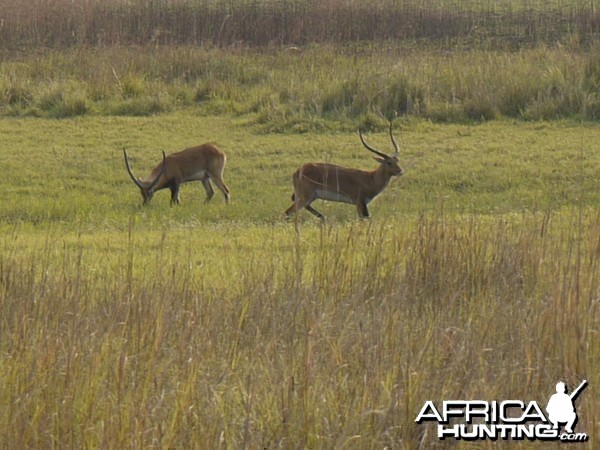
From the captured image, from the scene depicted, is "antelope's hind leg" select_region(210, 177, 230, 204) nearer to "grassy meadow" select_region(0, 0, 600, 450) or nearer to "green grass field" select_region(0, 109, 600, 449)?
"grassy meadow" select_region(0, 0, 600, 450)

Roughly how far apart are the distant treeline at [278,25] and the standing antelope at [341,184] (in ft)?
33.2

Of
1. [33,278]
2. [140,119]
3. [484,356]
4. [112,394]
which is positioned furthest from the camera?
[140,119]

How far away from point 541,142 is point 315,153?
273 cm

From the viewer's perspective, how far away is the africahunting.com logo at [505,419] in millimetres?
4367

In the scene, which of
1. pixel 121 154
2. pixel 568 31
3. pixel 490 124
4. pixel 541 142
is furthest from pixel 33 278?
pixel 568 31

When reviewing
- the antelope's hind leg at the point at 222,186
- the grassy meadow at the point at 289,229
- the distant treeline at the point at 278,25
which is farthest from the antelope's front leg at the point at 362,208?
the distant treeline at the point at 278,25

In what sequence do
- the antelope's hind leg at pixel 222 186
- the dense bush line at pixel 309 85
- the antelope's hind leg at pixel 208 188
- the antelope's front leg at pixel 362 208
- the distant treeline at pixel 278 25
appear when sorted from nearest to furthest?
the antelope's front leg at pixel 362 208 < the antelope's hind leg at pixel 222 186 < the antelope's hind leg at pixel 208 188 < the dense bush line at pixel 309 85 < the distant treeline at pixel 278 25

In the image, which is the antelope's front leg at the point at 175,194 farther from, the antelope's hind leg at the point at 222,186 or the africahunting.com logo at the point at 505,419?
the africahunting.com logo at the point at 505,419

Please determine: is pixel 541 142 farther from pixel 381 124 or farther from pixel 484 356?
pixel 484 356

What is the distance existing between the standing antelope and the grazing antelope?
144 centimetres

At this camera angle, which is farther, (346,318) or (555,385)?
(346,318)

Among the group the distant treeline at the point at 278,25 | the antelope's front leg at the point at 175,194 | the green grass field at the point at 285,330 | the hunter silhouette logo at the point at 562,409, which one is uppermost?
the hunter silhouette logo at the point at 562,409

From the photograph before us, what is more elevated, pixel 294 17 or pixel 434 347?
pixel 434 347

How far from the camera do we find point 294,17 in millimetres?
21906
